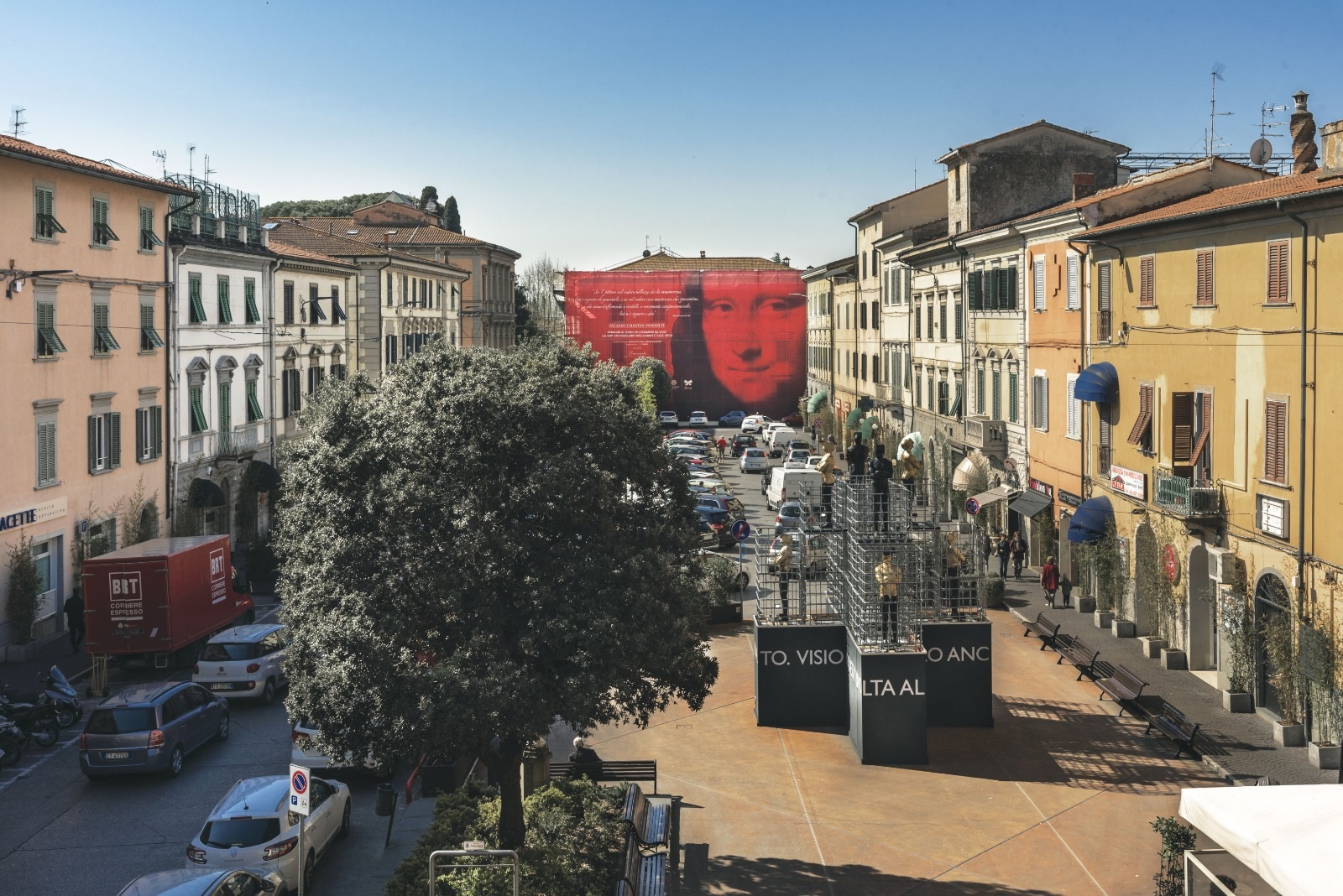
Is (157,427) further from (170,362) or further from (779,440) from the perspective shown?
(779,440)

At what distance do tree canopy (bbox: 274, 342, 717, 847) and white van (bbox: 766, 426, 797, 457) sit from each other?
62.8 meters

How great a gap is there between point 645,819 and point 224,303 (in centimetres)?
3237

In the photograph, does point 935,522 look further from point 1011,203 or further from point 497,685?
point 1011,203

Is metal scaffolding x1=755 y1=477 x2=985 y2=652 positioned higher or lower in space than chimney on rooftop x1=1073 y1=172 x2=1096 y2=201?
lower

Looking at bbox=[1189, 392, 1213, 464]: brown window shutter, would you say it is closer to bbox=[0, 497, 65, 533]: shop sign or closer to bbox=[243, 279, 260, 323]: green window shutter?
bbox=[0, 497, 65, 533]: shop sign

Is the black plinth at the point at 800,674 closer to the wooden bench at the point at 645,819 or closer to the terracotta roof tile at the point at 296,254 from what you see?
the wooden bench at the point at 645,819

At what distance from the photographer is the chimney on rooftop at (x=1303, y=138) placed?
28.1 metres

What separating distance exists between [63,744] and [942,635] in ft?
52.0

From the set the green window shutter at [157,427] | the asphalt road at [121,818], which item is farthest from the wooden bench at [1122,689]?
the green window shutter at [157,427]

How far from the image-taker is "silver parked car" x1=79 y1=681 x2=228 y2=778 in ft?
69.0

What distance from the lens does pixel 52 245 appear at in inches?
1315

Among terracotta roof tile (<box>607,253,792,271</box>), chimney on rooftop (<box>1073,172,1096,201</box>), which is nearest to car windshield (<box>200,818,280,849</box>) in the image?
chimney on rooftop (<box>1073,172,1096,201</box>)

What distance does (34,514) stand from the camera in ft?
105

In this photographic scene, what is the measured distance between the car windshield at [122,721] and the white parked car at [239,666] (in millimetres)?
4445
